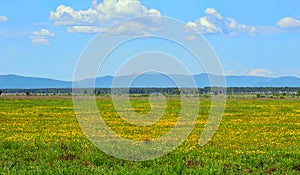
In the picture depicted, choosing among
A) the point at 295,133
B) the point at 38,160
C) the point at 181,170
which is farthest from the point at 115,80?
the point at 295,133

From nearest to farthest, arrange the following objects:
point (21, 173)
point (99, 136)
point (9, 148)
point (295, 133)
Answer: point (21, 173) → point (9, 148) → point (99, 136) → point (295, 133)

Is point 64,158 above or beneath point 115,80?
beneath

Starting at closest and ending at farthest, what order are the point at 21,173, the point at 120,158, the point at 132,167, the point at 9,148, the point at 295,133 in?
the point at 21,173
the point at 132,167
the point at 120,158
the point at 9,148
the point at 295,133

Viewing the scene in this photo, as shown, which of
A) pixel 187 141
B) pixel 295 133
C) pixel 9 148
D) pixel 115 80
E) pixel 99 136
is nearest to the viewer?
pixel 115 80

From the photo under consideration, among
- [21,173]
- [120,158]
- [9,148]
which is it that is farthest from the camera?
[9,148]

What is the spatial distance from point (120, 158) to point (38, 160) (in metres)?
2.59

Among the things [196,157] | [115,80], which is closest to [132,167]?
[196,157]

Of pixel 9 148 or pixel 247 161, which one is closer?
pixel 247 161

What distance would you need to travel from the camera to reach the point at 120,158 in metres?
16.3

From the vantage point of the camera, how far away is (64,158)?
16.5 metres

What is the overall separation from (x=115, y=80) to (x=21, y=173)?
5.27m

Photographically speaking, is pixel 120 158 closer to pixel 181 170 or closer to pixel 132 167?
pixel 132 167

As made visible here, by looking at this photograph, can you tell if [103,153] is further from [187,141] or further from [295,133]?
[295,133]

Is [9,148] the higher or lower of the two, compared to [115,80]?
lower
